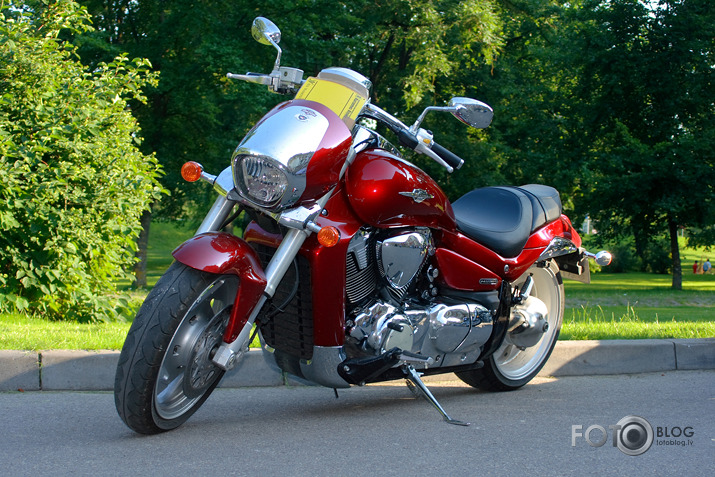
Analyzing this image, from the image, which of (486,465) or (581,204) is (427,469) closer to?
(486,465)

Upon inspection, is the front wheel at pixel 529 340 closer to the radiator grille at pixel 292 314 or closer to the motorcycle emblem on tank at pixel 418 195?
the motorcycle emblem on tank at pixel 418 195

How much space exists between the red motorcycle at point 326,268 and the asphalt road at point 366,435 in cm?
23

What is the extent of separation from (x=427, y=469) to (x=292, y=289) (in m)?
1.04

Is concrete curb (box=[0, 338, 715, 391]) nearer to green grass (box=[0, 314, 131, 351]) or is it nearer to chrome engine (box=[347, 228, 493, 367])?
green grass (box=[0, 314, 131, 351])

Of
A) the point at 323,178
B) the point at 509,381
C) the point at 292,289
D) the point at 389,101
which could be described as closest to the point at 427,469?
the point at 292,289

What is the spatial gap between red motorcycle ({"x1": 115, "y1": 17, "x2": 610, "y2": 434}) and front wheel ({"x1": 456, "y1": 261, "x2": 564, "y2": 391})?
0.30m

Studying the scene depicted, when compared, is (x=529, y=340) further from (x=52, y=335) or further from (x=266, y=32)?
(x=52, y=335)

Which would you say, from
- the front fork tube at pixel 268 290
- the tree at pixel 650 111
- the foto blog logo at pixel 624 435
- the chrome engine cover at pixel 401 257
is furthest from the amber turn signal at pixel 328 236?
the tree at pixel 650 111

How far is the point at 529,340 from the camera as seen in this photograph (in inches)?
197

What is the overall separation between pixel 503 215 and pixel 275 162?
1.87 metres

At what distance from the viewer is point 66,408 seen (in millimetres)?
4238

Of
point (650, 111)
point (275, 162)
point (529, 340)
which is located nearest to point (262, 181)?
point (275, 162)

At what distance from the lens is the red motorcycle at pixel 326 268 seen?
3.42 m

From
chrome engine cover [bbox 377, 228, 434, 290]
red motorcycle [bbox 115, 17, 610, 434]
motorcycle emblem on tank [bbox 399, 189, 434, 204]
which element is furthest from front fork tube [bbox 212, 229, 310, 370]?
motorcycle emblem on tank [bbox 399, 189, 434, 204]
